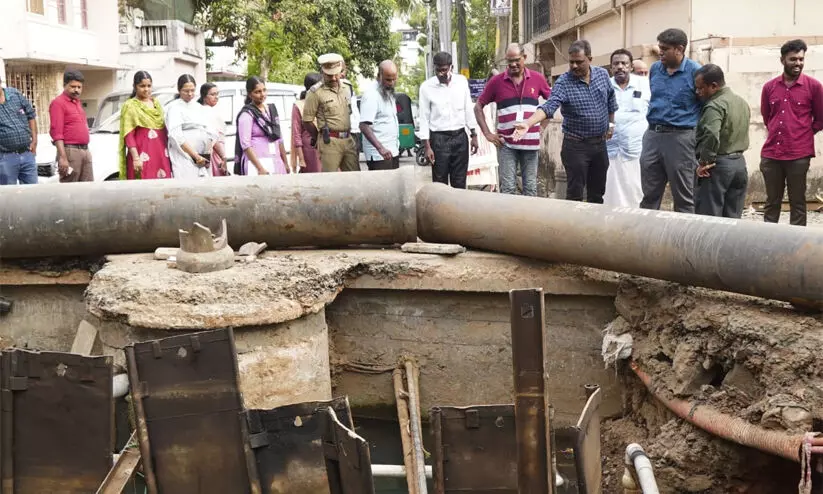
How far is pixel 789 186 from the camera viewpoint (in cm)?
726

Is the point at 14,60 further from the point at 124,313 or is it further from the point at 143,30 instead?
the point at 124,313

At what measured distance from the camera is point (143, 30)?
2383 cm

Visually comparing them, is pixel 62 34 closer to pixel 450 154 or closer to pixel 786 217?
pixel 450 154

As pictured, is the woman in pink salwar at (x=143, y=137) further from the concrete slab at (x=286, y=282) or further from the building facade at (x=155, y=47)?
the building facade at (x=155, y=47)

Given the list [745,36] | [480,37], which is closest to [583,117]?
[745,36]

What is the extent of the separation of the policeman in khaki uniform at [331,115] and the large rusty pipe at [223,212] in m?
2.15

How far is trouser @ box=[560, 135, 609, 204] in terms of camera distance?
280 inches

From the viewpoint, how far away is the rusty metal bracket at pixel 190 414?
4176mm

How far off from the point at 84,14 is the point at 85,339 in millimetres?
16827

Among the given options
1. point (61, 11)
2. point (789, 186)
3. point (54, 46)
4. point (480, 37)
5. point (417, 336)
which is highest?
point (480, 37)

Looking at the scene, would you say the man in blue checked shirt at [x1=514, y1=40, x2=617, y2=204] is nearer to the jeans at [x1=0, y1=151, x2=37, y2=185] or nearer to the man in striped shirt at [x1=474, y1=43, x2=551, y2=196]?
the man in striped shirt at [x1=474, y1=43, x2=551, y2=196]

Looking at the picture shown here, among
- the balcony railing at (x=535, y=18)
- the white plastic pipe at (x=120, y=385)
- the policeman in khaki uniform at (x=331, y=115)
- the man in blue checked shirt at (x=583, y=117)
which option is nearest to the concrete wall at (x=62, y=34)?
the balcony railing at (x=535, y=18)

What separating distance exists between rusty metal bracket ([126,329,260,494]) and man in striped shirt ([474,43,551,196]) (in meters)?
4.12

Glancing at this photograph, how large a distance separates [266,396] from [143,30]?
2077cm
